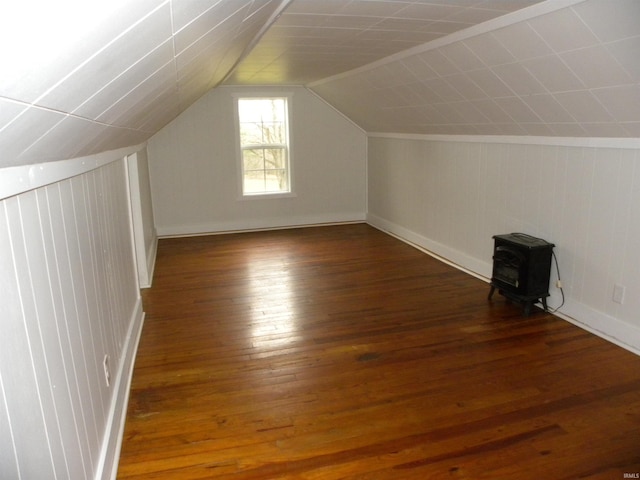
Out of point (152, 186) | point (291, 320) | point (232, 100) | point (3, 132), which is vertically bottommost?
point (291, 320)

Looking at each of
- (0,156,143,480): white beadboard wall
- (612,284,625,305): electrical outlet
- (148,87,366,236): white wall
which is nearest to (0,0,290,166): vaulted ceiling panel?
(0,156,143,480): white beadboard wall

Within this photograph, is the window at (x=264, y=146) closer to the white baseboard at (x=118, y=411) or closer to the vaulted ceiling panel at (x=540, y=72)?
the vaulted ceiling panel at (x=540, y=72)

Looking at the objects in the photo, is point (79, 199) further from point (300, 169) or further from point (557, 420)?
point (300, 169)

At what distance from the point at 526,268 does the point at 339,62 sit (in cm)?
259

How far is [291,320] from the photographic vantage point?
12.5ft

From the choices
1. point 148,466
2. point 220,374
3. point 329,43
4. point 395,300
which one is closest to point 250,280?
point 395,300

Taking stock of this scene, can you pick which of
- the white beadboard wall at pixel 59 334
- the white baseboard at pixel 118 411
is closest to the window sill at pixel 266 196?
the white baseboard at pixel 118 411

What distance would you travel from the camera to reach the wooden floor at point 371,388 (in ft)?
7.09

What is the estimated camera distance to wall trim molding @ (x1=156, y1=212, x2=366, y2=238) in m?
6.91

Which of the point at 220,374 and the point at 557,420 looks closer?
the point at 557,420

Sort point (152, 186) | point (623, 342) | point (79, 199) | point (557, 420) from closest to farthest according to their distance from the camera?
point (79, 199)
point (557, 420)
point (623, 342)
point (152, 186)

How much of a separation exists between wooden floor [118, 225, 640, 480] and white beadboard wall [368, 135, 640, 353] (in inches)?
11.1

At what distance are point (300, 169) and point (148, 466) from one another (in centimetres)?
553

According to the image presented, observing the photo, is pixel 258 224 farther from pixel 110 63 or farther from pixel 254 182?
pixel 110 63
